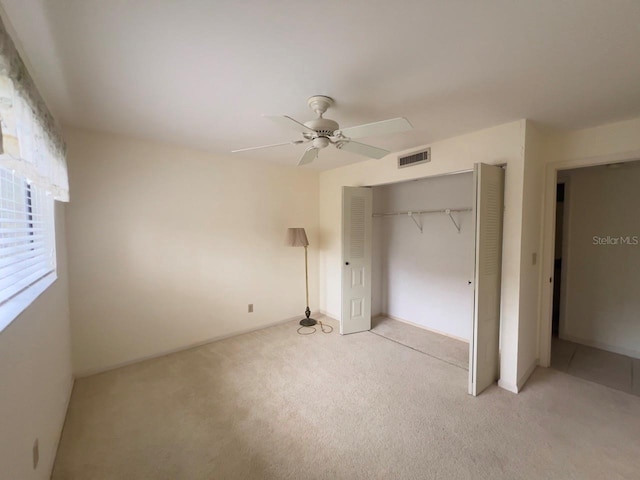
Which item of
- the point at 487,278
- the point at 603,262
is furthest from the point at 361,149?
the point at 603,262

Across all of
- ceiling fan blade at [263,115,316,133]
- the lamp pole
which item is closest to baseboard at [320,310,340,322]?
the lamp pole

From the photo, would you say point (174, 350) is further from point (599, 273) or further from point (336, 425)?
point (599, 273)

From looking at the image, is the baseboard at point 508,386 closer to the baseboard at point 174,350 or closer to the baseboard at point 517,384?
the baseboard at point 517,384

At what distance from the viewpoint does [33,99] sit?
1.37 m

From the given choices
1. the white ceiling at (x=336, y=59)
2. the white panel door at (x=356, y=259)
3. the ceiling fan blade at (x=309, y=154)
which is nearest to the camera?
the white ceiling at (x=336, y=59)

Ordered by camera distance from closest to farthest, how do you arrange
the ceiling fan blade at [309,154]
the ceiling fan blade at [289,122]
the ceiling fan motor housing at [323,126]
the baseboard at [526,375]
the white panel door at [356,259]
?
the ceiling fan blade at [289,122] → the ceiling fan motor housing at [323,126] → the ceiling fan blade at [309,154] → the baseboard at [526,375] → the white panel door at [356,259]

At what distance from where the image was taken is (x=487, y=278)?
2.38 meters

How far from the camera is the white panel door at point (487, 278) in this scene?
2.29 metres

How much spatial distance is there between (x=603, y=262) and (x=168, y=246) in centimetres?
513

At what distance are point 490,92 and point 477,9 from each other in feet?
2.86

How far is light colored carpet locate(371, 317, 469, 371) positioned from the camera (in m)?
3.03

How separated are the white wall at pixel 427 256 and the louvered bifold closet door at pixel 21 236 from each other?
12.4 feet

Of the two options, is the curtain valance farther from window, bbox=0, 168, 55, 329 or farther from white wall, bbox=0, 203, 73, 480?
white wall, bbox=0, 203, 73, 480

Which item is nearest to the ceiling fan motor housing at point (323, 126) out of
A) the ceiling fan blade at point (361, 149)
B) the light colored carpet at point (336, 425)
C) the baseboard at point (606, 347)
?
the ceiling fan blade at point (361, 149)
